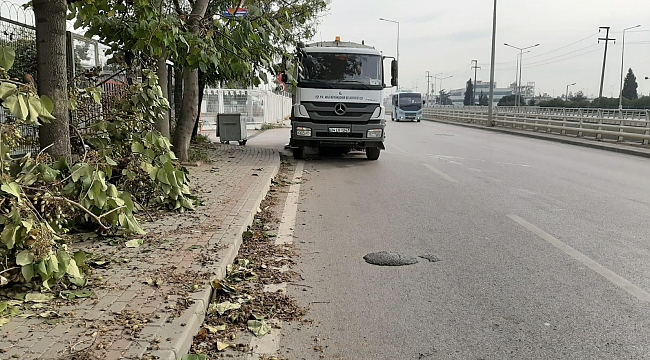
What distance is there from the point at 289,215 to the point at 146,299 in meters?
4.08

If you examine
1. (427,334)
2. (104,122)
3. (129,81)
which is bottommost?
(427,334)

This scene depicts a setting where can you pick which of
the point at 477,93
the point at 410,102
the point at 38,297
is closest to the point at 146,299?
the point at 38,297

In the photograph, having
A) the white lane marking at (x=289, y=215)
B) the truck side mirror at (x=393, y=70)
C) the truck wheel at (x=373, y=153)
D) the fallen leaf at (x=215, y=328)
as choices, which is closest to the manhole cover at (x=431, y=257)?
the white lane marking at (x=289, y=215)

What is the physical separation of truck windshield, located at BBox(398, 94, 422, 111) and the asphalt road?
3970cm

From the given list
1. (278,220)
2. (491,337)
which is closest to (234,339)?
(491,337)

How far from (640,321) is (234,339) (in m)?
3.05

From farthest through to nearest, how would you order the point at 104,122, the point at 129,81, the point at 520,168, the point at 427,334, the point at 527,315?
1. the point at 520,168
2. the point at 129,81
3. the point at 104,122
4. the point at 527,315
5. the point at 427,334

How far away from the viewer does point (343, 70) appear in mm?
14406

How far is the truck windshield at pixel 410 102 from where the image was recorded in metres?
50.5

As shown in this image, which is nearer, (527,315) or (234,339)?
(234,339)

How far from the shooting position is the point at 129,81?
866 cm

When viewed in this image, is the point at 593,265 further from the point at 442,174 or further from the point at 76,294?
the point at 442,174

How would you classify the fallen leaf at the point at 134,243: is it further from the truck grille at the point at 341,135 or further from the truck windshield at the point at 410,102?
the truck windshield at the point at 410,102

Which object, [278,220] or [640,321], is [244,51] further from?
[640,321]
